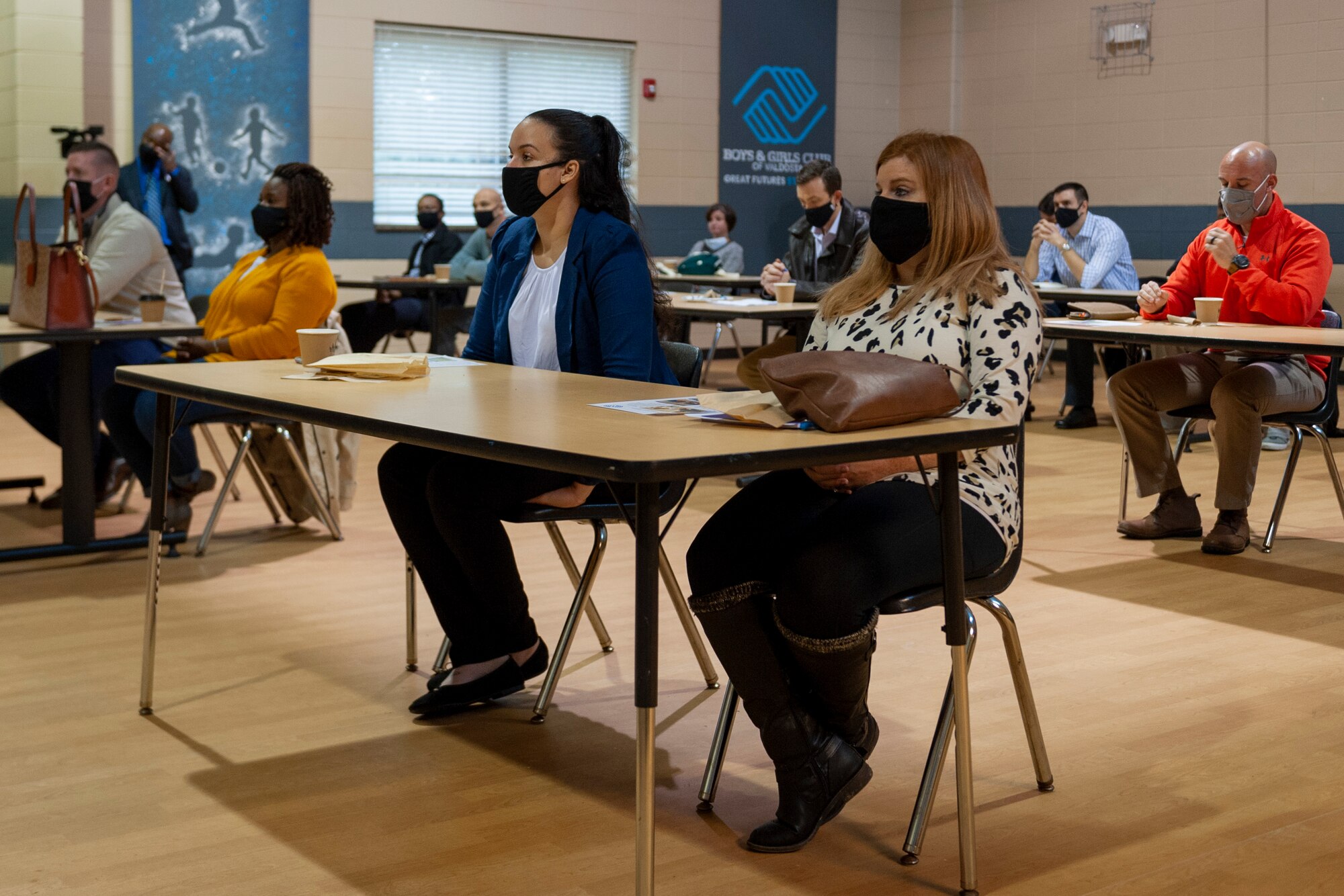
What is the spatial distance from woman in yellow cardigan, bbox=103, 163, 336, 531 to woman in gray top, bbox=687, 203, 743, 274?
5360 millimetres

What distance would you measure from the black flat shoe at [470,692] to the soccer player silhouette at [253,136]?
6460 millimetres

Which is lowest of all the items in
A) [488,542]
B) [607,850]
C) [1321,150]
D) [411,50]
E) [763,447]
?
[607,850]

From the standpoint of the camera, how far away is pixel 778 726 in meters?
1.99

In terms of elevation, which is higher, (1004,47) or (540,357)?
(1004,47)

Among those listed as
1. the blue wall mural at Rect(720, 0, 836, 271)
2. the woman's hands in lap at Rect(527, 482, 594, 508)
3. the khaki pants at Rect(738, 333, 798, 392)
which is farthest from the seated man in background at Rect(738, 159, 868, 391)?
the blue wall mural at Rect(720, 0, 836, 271)

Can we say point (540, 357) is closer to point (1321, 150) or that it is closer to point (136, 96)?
point (136, 96)

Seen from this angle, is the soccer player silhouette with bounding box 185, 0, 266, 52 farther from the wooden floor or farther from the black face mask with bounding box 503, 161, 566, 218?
the black face mask with bounding box 503, 161, 566, 218

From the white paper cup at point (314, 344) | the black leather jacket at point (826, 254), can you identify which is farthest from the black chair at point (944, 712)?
the black leather jacket at point (826, 254)

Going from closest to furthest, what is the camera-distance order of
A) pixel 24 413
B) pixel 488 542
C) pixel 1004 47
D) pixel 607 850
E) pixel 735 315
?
1. pixel 607 850
2. pixel 488 542
3. pixel 24 413
4. pixel 735 315
5. pixel 1004 47

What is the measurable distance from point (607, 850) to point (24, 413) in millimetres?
3201

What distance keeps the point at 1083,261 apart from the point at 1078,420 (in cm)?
78

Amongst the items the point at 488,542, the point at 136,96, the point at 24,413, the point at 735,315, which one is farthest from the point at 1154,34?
the point at 488,542

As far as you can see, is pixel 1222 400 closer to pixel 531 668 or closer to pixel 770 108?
pixel 531 668

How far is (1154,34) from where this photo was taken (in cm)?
935
